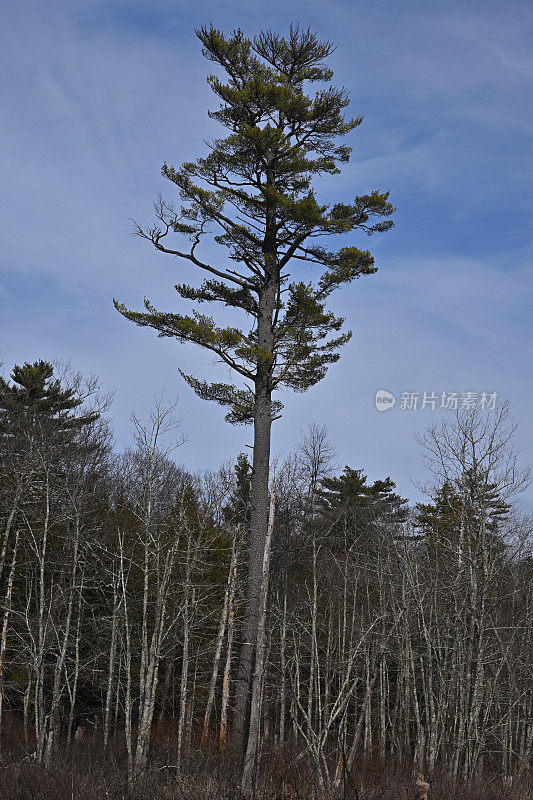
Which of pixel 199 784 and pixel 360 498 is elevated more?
pixel 360 498

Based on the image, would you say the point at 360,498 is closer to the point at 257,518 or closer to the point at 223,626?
the point at 223,626

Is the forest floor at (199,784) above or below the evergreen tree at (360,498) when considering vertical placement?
below

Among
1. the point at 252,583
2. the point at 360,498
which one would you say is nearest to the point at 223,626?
the point at 252,583

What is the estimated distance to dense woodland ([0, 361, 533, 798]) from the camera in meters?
11.2

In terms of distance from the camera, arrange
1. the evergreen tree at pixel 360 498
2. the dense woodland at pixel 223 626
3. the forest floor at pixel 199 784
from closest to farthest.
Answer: the forest floor at pixel 199 784 → the dense woodland at pixel 223 626 → the evergreen tree at pixel 360 498

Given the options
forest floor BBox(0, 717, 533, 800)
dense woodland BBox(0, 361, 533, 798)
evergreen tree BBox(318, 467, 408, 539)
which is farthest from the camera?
evergreen tree BBox(318, 467, 408, 539)

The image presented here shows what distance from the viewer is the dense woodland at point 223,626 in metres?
11.2

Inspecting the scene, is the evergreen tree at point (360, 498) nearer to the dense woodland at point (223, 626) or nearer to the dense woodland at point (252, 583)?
the dense woodland at point (223, 626)

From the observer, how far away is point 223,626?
692 inches

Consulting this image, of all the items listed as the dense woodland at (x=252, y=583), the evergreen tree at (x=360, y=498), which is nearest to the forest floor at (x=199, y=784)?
the dense woodland at (x=252, y=583)

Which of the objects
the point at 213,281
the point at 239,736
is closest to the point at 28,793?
the point at 239,736

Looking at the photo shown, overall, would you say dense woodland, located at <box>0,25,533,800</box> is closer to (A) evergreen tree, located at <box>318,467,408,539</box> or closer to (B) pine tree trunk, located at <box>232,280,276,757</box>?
(B) pine tree trunk, located at <box>232,280,276,757</box>

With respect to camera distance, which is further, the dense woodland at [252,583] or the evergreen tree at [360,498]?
the evergreen tree at [360,498]

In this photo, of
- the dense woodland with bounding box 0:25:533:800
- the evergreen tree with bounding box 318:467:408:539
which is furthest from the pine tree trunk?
the evergreen tree with bounding box 318:467:408:539
